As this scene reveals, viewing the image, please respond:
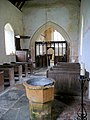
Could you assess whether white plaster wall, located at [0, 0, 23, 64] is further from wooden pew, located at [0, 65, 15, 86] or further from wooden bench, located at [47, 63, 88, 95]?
wooden bench, located at [47, 63, 88, 95]

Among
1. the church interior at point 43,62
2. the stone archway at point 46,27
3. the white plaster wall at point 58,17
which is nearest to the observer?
the church interior at point 43,62

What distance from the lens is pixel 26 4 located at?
9945mm

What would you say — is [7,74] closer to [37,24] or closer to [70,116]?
[70,116]

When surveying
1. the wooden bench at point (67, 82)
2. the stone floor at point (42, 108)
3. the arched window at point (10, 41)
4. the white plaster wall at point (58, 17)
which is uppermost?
the white plaster wall at point (58, 17)

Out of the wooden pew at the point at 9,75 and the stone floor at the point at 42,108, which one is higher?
the wooden pew at the point at 9,75

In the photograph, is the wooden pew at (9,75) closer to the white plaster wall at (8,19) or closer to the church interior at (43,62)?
the church interior at (43,62)

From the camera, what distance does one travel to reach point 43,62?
1085 centimetres

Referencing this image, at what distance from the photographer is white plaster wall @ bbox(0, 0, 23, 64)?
6969 mm

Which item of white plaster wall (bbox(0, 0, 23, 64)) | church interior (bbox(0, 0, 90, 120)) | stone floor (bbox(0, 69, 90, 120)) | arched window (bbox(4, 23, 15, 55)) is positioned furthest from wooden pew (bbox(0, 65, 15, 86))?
arched window (bbox(4, 23, 15, 55))

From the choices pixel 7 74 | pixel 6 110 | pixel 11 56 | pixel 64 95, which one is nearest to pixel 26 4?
pixel 11 56

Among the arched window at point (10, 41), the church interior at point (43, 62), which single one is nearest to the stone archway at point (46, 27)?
the church interior at point (43, 62)

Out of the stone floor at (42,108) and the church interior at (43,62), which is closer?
the church interior at (43,62)

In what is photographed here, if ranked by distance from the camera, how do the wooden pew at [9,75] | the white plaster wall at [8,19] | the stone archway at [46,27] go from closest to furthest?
the wooden pew at [9,75], the white plaster wall at [8,19], the stone archway at [46,27]

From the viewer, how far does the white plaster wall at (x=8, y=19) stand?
22.9 ft
